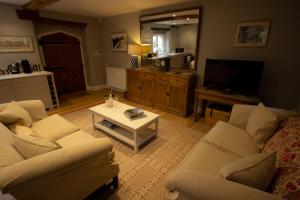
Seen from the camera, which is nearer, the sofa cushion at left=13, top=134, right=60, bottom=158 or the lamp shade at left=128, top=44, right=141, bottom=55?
the sofa cushion at left=13, top=134, right=60, bottom=158

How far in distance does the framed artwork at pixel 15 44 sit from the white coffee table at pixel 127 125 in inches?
103

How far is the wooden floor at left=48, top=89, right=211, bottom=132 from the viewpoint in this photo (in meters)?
3.18

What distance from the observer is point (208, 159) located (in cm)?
147

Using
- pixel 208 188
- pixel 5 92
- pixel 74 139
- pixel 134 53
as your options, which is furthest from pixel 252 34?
pixel 5 92

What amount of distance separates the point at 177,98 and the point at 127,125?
1.60m

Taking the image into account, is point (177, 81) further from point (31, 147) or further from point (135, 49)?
point (31, 147)

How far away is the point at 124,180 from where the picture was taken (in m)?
1.83

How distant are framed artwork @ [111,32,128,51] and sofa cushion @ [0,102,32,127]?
3.34 metres

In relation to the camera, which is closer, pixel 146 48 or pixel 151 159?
pixel 151 159

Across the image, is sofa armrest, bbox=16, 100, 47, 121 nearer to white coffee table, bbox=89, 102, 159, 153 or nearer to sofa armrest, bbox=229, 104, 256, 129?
white coffee table, bbox=89, 102, 159, 153

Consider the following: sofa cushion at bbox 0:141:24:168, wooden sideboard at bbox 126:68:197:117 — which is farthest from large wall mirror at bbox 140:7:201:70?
sofa cushion at bbox 0:141:24:168

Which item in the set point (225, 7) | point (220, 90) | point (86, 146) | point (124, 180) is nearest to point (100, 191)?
point (124, 180)

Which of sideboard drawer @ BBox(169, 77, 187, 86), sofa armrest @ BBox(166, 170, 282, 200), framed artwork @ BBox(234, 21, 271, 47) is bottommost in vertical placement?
sofa armrest @ BBox(166, 170, 282, 200)

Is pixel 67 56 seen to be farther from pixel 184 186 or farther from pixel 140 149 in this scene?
pixel 184 186
